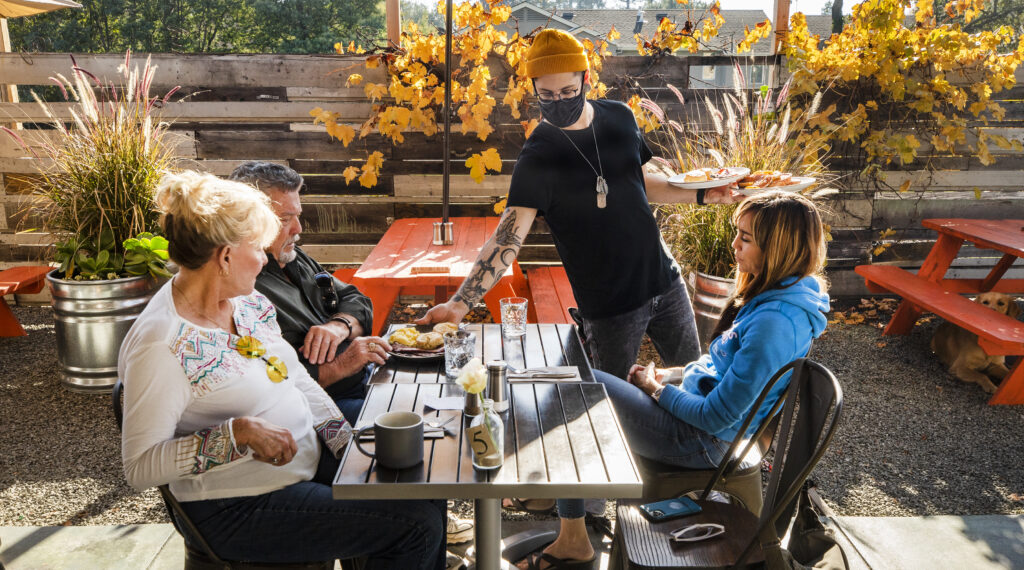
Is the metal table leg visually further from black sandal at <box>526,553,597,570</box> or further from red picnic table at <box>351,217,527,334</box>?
red picnic table at <box>351,217,527,334</box>

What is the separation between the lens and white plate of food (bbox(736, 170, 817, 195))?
2984mm

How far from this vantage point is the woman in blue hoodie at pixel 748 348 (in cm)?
194

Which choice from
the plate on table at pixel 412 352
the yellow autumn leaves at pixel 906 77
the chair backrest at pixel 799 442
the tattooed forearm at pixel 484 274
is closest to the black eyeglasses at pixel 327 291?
the plate on table at pixel 412 352

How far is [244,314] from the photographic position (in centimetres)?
193

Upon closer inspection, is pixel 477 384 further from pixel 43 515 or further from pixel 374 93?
pixel 374 93

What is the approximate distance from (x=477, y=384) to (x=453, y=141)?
372cm

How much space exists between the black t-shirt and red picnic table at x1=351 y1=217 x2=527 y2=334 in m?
0.29

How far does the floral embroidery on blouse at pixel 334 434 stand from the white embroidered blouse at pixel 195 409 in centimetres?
8

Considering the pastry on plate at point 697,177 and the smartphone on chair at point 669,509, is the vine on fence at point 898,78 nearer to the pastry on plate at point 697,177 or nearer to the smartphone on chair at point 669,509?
the pastry on plate at point 697,177

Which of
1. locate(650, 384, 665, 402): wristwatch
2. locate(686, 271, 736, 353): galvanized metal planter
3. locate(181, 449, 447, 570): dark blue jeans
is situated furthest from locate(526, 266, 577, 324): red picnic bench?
locate(181, 449, 447, 570): dark blue jeans

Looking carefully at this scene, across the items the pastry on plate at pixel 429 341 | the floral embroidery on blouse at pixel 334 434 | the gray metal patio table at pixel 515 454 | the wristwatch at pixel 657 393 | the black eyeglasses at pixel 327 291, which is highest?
the black eyeglasses at pixel 327 291

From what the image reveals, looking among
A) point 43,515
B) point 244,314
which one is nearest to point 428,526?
point 244,314

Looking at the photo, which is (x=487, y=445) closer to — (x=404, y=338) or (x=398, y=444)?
(x=398, y=444)

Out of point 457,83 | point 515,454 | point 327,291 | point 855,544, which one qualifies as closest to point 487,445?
point 515,454
